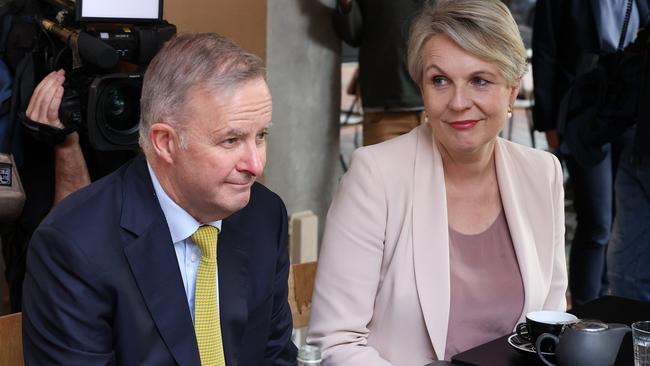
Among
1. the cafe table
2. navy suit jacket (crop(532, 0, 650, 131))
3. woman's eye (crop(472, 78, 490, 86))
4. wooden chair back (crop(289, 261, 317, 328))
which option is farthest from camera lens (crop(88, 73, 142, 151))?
navy suit jacket (crop(532, 0, 650, 131))

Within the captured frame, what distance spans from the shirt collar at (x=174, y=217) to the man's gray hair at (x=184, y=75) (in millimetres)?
113

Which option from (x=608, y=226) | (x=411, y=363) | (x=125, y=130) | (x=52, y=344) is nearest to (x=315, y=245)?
(x=608, y=226)

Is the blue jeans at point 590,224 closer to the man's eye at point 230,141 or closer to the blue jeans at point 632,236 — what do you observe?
the blue jeans at point 632,236

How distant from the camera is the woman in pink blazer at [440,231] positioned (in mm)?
2336

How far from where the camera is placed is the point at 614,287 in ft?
11.1

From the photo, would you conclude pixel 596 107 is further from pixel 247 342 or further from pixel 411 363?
pixel 247 342

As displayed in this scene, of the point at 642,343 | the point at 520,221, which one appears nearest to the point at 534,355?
the point at 642,343

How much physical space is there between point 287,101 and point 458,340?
2.08m

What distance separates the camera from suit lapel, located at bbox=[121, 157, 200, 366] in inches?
71.1

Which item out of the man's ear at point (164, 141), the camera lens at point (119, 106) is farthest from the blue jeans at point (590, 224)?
the man's ear at point (164, 141)

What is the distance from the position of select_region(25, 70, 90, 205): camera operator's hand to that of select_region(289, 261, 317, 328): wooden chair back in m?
0.69

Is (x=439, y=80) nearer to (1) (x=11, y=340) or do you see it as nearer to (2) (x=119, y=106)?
(2) (x=119, y=106)

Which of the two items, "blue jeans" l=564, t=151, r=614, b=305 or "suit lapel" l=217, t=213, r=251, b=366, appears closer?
"suit lapel" l=217, t=213, r=251, b=366

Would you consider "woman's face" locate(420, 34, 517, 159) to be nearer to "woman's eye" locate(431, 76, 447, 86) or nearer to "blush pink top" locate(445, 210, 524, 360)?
"woman's eye" locate(431, 76, 447, 86)
